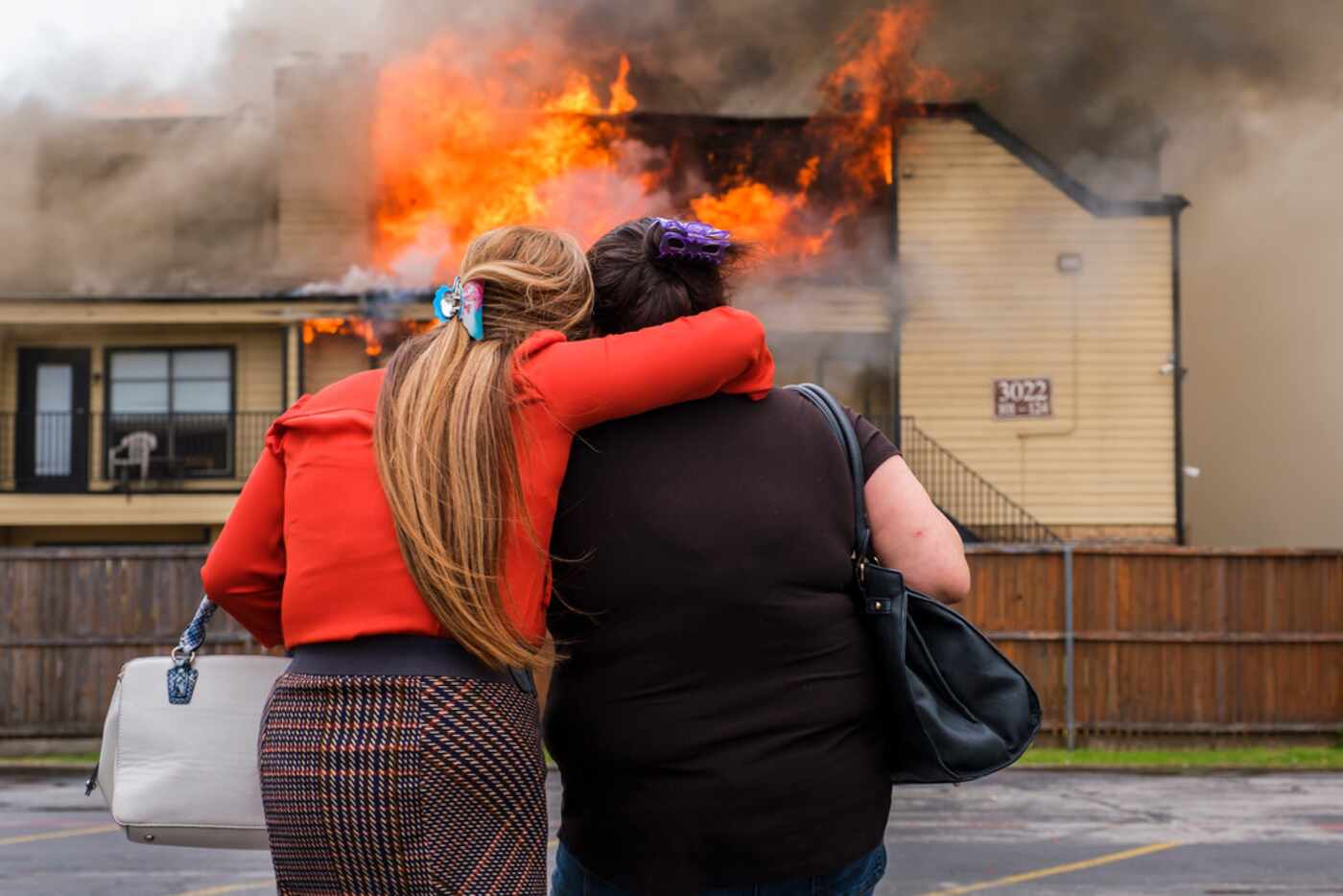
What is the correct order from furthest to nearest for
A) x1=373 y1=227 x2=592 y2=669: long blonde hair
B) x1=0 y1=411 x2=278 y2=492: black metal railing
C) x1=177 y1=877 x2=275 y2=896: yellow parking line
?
1. x1=0 y1=411 x2=278 y2=492: black metal railing
2. x1=177 y1=877 x2=275 y2=896: yellow parking line
3. x1=373 y1=227 x2=592 y2=669: long blonde hair

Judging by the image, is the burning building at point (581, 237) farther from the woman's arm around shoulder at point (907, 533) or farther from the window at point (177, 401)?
the woman's arm around shoulder at point (907, 533)

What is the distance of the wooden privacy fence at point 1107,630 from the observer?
13.4m

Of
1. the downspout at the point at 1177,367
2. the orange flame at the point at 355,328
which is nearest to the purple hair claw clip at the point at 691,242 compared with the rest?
the orange flame at the point at 355,328

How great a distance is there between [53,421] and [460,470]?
2046 centimetres

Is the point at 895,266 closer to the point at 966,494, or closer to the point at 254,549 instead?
the point at 966,494

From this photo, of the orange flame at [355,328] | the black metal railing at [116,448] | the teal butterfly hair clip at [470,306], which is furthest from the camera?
the black metal railing at [116,448]

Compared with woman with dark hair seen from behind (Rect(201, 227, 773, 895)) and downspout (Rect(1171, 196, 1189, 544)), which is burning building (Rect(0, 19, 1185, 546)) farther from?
woman with dark hair seen from behind (Rect(201, 227, 773, 895))

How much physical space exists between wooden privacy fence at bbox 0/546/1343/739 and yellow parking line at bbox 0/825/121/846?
466 cm

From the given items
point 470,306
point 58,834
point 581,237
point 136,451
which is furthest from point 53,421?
point 470,306

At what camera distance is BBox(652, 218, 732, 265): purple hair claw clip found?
6.79 ft

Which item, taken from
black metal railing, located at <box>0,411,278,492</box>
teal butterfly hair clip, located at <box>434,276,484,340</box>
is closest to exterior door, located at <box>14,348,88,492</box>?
black metal railing, located at <box>0,411,278,492</box>

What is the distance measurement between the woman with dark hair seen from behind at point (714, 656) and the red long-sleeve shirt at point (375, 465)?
7 cm

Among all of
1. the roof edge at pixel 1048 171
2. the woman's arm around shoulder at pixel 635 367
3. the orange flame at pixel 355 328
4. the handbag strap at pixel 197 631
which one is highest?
the roof edge at pixel 1048 171

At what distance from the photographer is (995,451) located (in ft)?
65.9
